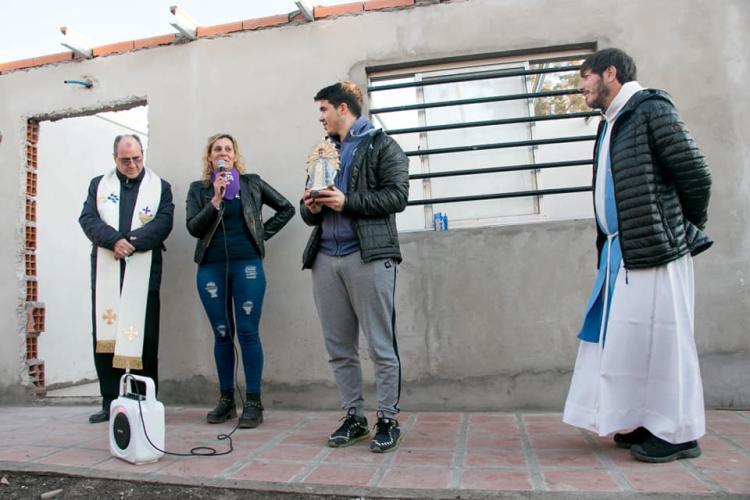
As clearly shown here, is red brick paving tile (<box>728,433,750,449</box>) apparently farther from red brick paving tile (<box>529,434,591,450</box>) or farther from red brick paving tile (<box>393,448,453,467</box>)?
red brick paving tile (<box>393,448,453,467</box>)

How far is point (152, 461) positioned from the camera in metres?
2.77

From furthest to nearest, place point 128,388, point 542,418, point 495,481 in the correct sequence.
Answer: point 542,418
point 128,388
point 495,481

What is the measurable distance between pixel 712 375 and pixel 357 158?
8.71ft

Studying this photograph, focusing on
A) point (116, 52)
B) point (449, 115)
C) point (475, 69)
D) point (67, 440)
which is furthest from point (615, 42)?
point (67, 440)

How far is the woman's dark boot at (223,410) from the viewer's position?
3616 millimetres

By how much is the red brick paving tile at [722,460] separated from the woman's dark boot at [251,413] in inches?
92.6

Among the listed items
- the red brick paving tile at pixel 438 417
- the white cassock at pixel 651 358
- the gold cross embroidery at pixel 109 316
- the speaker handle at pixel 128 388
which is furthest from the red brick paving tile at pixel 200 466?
the white cassock at pixel 651 358

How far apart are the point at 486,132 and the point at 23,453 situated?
3528 mm

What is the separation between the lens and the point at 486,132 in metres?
4.22

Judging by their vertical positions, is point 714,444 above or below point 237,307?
below

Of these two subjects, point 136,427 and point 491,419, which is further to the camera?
point 491,419

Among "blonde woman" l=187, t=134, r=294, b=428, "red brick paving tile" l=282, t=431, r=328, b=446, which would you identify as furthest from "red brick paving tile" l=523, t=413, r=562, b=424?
"blonde woman" l=187, t=134, r=294, b=428

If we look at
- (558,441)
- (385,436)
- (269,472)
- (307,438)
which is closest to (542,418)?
(558,441)

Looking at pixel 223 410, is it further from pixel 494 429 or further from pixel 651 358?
pixel 651 358
